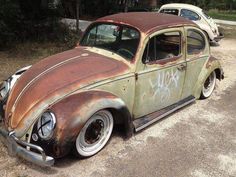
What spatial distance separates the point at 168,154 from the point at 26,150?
2.09 m

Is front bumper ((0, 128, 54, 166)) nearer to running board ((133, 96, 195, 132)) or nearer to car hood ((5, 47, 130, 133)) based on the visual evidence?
car hood ((5, 47, 130, 133))

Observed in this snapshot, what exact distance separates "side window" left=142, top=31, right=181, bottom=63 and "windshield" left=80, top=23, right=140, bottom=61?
25 cm

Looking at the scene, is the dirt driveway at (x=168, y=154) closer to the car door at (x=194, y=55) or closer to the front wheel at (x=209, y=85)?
the car door at (x=194, y=55)

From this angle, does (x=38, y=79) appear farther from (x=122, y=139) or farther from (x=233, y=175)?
(x=233, y=175)

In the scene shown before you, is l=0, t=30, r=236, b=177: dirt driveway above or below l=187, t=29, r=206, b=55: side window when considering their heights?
below

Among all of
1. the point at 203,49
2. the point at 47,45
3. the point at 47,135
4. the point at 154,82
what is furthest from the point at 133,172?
the point at 47,45

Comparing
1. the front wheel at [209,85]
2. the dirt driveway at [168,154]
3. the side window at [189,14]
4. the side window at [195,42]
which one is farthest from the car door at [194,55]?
the side window at [189,14]

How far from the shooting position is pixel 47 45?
10.7m

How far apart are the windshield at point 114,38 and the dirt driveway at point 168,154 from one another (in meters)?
1.40

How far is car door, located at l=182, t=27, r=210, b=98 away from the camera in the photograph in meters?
5.96

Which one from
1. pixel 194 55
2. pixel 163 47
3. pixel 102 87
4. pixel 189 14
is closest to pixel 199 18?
pixel 189 14

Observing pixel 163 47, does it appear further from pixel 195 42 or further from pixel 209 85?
pixel 209 85

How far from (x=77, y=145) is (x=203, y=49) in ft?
11.5

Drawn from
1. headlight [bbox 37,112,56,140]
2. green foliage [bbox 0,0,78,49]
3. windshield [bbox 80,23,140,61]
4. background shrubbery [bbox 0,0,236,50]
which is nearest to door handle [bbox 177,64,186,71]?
windshield [bbox 80,23,140,61]
